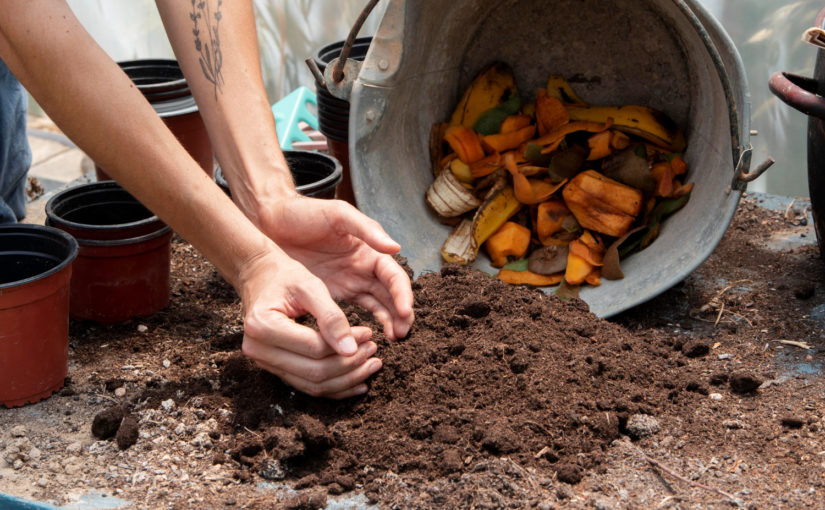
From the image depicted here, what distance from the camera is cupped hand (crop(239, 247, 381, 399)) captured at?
4.32ft

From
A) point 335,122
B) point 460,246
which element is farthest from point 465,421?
point 335,122

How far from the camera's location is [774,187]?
3043 millimetres

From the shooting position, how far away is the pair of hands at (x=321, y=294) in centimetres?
132

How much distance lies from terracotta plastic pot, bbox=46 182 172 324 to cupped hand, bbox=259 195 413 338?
415mm

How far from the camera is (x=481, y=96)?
7.49 feet

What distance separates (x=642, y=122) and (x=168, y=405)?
135 centimetres

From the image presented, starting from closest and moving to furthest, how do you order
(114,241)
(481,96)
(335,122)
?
(114,241), (481,96), (335,122)

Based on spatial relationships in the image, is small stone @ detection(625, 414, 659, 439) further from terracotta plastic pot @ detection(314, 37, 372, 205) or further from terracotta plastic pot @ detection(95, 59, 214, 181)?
terracotta plastic pot @ detection(95, 59, 214, 181)

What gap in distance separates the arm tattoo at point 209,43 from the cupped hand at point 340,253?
31 cm

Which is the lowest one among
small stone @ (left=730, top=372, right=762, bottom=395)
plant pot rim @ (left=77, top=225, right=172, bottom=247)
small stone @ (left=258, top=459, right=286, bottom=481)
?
small stone @ (left=258, top=459, right=286, bottom=481)

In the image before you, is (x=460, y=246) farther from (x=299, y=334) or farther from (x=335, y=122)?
(x=299, y=334)

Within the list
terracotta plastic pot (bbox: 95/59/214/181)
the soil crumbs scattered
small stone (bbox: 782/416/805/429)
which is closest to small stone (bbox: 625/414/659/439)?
the soil crumbs scattered

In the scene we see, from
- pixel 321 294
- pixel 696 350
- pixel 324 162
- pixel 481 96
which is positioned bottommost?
pixel 696 350

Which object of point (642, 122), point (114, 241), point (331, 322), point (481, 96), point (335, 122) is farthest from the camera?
point (335, 122)
